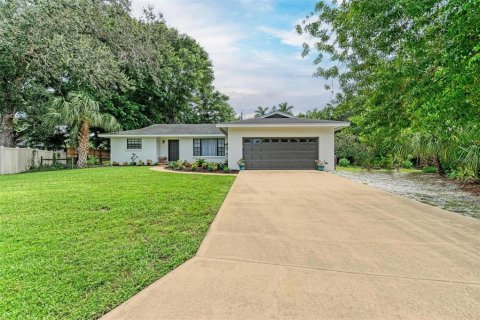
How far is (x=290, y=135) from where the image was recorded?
53.8 ft

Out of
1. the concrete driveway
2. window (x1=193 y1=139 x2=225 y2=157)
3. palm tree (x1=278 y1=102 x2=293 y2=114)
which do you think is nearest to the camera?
the concrete driveway

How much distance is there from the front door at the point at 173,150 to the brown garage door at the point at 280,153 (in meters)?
7.23

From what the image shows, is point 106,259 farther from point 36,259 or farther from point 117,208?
point 117,208

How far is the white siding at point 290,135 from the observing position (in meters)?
16.3

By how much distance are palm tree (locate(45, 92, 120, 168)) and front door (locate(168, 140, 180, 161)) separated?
499 cm

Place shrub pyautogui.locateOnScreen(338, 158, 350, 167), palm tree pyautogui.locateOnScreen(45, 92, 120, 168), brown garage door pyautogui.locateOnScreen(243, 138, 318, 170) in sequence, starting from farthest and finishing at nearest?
shrub pyautogui.locateOnScreen(338, 158, 350, 167) → palm tree pyautogui.locateOnScreen(45, 92, 120, 168) → brown garage door pyautogui.locateOnScreen(243, 138, 318, 170)

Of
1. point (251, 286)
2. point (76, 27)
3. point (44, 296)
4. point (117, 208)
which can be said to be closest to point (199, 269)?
point (251, 286)

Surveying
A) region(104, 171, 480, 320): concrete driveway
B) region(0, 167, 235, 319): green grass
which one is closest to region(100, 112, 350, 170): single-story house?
region(0, 167, 235, 319): green grass

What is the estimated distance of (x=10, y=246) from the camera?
12.2 feet

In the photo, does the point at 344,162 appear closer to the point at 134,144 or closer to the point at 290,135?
the point at 290,135

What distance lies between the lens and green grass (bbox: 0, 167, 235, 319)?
2480mm

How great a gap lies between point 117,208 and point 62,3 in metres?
9.99

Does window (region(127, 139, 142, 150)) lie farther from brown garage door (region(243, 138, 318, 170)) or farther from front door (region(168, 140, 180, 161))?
brown garage door (region(243, 138, 318, 170))

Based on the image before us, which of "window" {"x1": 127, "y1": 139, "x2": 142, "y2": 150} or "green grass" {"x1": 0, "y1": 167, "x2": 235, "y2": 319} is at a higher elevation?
"window" {"x1": 127, "y1": 139, "x2": 142, "y2": 150}
